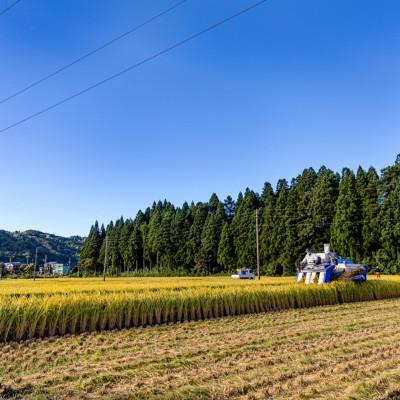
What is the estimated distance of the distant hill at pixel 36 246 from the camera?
392 feet

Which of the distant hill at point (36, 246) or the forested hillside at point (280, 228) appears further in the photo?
the distant hill at point (36, 246)

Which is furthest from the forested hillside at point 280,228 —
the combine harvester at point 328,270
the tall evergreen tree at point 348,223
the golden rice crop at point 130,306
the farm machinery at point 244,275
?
the golden rice crop at point 130,306

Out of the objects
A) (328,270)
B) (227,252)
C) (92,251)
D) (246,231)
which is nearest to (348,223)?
(246,231)

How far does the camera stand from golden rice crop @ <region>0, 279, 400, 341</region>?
28.5 ft

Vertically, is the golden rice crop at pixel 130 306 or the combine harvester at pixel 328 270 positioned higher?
the combine harvester at pixel 328 270

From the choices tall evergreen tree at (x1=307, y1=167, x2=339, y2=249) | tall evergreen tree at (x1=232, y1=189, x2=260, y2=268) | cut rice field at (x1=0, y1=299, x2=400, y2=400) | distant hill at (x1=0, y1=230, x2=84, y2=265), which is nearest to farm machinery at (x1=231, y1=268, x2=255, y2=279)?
tall evergreen tree at (x1=232, y1=189, x2=260, y2=268)

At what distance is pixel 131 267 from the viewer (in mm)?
74250

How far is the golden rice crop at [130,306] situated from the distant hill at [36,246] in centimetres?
9913

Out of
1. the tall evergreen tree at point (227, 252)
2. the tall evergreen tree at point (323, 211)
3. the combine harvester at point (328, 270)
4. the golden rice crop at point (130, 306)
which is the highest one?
the tall evergreen tree at point (323, 211)

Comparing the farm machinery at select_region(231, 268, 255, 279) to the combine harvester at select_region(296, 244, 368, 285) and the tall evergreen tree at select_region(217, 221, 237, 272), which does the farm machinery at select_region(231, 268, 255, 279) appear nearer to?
the tall evergreen tree at select_region(217, 221, 237, 272)

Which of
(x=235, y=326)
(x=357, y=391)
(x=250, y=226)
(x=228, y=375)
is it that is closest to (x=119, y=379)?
(x=228, y=375)

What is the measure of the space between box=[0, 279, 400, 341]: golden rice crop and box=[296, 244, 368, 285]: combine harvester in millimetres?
1650

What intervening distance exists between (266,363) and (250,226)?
1881 inches

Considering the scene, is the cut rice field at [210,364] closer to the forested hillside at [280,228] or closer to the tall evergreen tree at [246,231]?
the forested hillside at [280,228]
